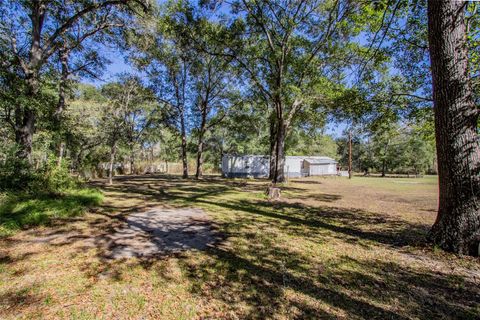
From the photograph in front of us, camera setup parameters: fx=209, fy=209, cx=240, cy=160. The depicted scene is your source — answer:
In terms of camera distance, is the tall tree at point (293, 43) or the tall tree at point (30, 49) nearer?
the tall tree at point (30, 49)

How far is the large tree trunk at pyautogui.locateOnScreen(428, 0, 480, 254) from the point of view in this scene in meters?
3.49

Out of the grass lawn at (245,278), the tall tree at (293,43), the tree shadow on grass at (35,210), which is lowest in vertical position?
the grass lawn at (245,278)

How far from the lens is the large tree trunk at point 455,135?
349 cm

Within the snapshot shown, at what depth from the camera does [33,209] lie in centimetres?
530

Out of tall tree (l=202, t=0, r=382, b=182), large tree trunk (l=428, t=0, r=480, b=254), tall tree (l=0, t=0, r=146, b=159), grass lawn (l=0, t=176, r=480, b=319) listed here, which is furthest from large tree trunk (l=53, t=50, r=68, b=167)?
large tree trunk (l=428, t=0, r=480, b=254)

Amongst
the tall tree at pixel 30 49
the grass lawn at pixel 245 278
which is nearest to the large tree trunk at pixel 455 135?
the grass lawn at pixel 245 278

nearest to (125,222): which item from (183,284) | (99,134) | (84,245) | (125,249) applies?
(84,245)

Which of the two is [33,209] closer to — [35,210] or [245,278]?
[35,210]

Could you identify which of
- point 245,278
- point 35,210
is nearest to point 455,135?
point 245,278

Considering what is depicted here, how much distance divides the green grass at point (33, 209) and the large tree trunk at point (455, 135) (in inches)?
334

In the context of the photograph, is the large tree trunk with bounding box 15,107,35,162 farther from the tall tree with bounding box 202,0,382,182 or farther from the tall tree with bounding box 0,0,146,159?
the tall tree with bounding box 202,0,382,182

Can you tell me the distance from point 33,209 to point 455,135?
9.25 metres

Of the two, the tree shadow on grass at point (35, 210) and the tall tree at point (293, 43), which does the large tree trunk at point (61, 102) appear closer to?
the tree shadow on grass at point (35, 210)

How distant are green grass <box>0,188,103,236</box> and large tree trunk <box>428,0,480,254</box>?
8474 millimetres
